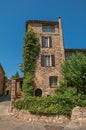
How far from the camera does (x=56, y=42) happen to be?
26938mm

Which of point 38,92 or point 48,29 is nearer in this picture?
point 38,92

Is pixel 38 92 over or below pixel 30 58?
below

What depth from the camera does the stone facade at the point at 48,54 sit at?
24250 millimetres

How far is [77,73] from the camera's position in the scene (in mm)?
19875

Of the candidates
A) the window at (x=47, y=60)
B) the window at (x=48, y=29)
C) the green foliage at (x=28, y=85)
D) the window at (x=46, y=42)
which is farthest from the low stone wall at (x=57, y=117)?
the window at (x=48, y=29)

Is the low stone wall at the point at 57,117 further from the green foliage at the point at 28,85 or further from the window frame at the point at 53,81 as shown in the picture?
the window frame at the point at 53,81

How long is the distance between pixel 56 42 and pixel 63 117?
1371 cm

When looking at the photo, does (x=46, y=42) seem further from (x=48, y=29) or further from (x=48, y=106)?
(x=48, y=106)

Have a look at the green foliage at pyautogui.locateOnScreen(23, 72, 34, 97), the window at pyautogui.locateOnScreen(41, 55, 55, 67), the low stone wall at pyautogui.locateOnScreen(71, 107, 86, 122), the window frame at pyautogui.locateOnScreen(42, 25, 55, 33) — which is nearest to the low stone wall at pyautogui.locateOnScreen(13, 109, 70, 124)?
the low stone wall at pyautogui.locateOnScreen(71, 107, 86, 122)

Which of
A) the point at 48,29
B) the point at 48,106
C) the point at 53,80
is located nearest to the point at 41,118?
the point at 48,106

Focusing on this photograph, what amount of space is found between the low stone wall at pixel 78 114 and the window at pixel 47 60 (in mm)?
10493

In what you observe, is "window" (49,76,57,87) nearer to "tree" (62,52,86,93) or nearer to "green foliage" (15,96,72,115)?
"tree" (62,52,86,93)

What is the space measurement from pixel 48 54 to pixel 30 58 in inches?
120

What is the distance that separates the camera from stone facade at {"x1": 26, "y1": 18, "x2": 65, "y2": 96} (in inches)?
955
